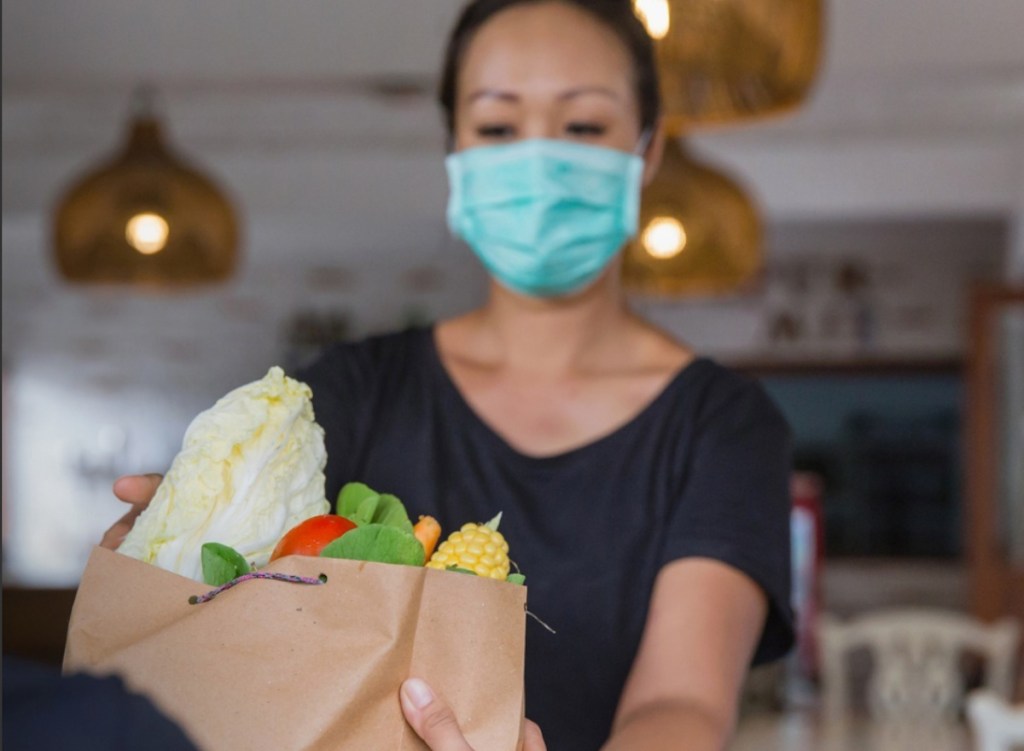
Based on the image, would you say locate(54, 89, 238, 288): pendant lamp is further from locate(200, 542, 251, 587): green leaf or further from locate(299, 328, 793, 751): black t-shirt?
locate(200, 542, 251, 587): green leaf

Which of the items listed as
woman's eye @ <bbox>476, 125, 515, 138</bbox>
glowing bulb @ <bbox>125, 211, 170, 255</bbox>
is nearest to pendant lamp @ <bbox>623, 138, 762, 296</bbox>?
glowing bulb @ <bbox>125, 211, 170, 255</bbox>

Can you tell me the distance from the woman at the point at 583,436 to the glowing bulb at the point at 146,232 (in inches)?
72.3

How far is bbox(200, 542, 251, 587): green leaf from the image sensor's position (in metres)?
0.55

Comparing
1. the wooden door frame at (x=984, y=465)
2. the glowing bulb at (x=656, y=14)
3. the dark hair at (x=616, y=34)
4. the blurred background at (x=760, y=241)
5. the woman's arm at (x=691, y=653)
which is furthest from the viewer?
the wooden door frame at (x=984, y=465)

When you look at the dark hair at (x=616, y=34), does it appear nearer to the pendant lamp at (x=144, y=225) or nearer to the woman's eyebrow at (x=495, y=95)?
the woman's eyebrow at (x=495, y=95)

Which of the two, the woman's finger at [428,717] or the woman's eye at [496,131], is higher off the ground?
the woman's eye at [496,131]

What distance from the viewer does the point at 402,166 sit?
545cm

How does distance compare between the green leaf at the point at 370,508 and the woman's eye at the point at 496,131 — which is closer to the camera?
the green leaf at the point at 370,508

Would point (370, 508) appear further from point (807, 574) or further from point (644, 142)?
point (807, 574)

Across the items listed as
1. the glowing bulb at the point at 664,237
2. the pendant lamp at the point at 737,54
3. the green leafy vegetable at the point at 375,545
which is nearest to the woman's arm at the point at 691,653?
the green leafy vegetable at the point at 375,545

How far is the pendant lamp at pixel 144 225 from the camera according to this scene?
268 cm

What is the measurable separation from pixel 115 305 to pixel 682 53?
5.25 metres

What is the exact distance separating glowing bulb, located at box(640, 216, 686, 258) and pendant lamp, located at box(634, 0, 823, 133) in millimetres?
773

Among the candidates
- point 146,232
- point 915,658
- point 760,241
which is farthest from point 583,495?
point 915,658
